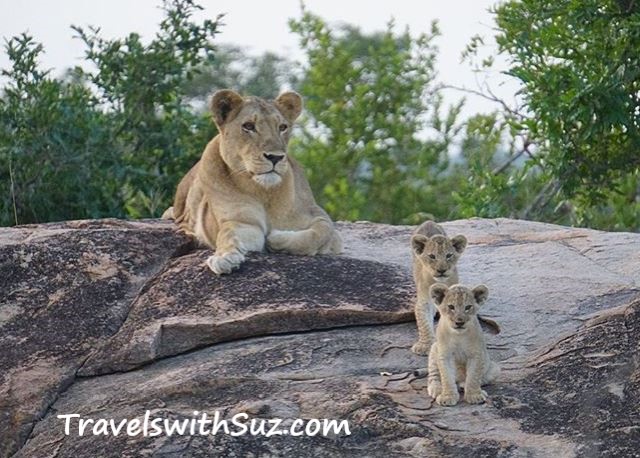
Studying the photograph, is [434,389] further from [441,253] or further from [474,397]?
[441,253]

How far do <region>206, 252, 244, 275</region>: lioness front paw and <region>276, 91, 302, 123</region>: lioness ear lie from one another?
1178 millimetres

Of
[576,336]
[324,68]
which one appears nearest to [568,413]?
[576,336]

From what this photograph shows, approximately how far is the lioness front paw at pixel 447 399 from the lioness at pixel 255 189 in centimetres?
224

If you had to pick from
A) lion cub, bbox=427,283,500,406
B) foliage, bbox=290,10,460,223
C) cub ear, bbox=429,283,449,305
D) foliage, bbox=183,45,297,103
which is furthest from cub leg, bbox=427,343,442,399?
foliage, bbox=183,45,297,103

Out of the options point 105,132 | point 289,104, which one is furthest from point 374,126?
point 289,104

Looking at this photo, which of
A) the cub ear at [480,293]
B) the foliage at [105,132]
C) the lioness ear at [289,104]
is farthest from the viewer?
the foliage at [105,132]

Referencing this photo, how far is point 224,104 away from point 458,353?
3.03 metres

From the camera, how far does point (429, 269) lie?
852 centimetres

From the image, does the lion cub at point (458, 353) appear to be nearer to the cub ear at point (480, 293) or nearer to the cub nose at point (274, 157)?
the cub ear at point (480, 293)

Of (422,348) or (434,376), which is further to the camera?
(422,348)

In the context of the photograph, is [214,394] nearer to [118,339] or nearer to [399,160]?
[118,339]

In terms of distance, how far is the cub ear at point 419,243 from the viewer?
8.54 meters

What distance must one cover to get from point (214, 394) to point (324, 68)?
1258 centimetres

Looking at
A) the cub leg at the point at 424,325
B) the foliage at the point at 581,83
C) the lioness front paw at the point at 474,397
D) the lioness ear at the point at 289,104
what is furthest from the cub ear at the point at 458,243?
the foliage at the point at 581,83
